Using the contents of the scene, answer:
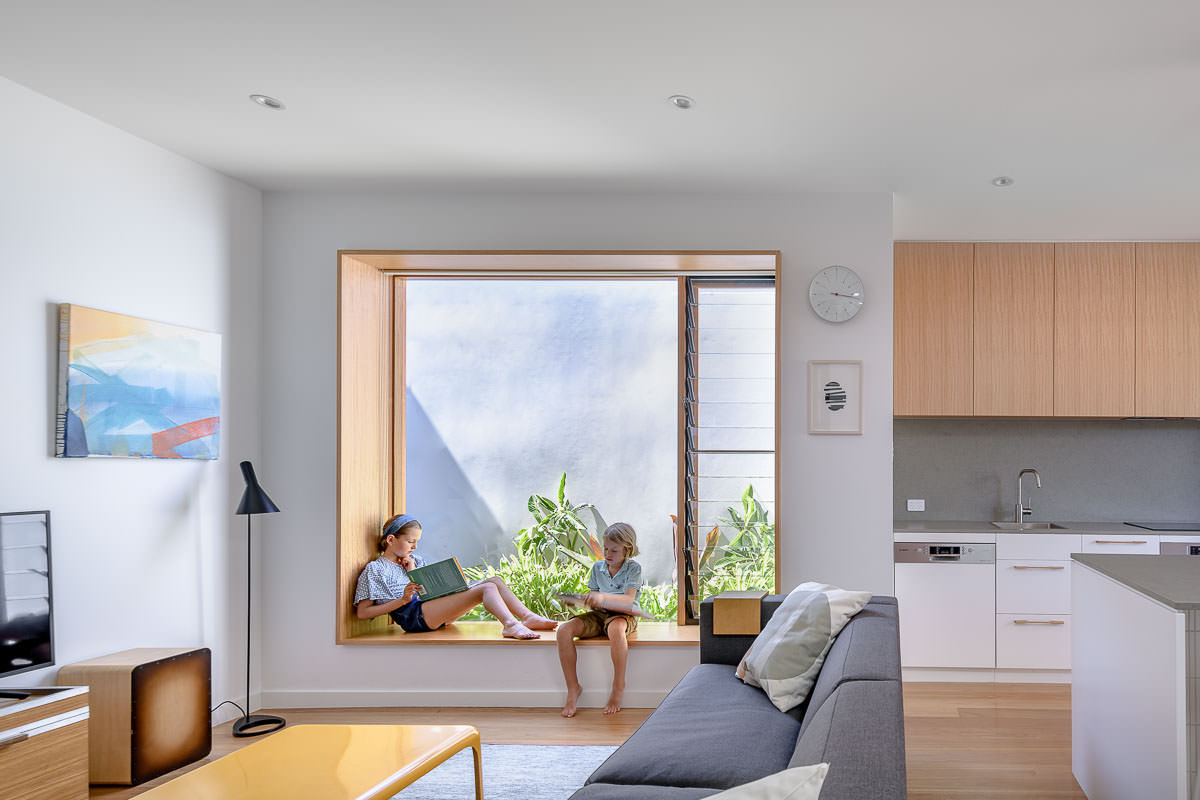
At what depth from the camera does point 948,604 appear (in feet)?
17.0

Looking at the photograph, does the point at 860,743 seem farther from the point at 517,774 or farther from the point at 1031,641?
the point at 1031,641

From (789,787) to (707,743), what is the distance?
129 centimetres

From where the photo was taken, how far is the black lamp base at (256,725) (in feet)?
13.6

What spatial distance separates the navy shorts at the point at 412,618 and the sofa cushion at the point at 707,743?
6.75 ft

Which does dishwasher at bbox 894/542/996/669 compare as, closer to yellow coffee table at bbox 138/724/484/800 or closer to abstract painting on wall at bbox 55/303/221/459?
yellow coffee table at bbox 138/724/484/800

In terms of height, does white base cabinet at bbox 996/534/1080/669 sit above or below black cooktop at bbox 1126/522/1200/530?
below

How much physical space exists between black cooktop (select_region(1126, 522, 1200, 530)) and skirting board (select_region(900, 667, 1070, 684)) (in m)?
1.05

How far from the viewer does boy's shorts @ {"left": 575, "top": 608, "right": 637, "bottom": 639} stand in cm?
465

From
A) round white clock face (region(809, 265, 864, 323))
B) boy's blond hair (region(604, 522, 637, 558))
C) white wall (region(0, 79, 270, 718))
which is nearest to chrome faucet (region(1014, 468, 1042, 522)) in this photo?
round white clock face (region(809, 265, 864, 323))

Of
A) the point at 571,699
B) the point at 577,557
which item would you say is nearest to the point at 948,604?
the point at 577,557

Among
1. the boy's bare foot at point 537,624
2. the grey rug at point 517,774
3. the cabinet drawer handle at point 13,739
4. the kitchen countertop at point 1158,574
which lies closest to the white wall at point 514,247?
the boy's bare foot at point 537,624

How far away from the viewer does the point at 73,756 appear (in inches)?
118

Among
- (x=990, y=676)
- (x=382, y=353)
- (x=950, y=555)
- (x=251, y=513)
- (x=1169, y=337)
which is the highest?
(x=1169, y=337)

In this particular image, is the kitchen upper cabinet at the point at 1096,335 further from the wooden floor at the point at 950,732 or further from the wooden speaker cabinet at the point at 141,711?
the wooden speaker cabinet at the point at 141,711
